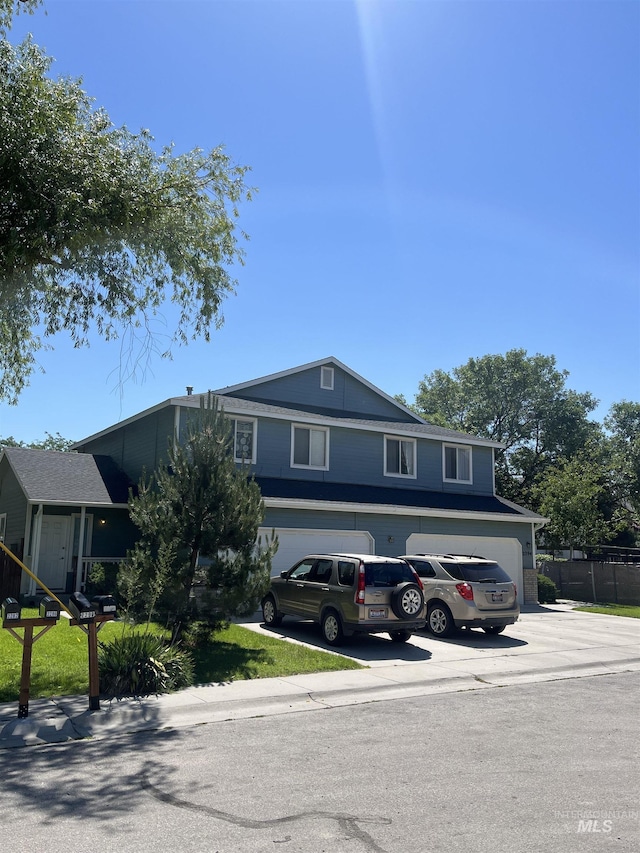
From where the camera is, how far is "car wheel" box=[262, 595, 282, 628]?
612 inches

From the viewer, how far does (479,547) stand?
23.9m

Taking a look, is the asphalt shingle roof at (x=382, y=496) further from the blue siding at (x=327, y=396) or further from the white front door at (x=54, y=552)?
the white front door at (x=54, y=552)

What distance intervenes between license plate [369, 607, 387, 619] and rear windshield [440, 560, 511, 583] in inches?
102

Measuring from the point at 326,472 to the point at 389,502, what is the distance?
2291 mm

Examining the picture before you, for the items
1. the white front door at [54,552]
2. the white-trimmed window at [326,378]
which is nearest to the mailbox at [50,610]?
the white front door at [54,552]

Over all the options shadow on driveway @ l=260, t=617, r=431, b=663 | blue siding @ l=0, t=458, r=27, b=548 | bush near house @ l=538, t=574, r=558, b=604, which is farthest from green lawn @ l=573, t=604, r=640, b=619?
blue siding @ l=0, t=458, r=27, b=548

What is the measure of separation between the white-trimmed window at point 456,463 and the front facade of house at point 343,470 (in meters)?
0.04

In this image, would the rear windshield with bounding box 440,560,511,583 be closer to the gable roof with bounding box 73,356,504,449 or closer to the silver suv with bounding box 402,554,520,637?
the silver suv with bounding box 402,554,520,637

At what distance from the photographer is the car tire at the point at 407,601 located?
1304 centimetres

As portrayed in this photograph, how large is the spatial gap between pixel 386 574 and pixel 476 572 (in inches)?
105

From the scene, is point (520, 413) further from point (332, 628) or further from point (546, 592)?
point (332, 628)

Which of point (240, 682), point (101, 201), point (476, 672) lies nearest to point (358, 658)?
point (476, 672)

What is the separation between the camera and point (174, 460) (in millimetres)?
12648

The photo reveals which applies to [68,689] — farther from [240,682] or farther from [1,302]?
[1,302]
